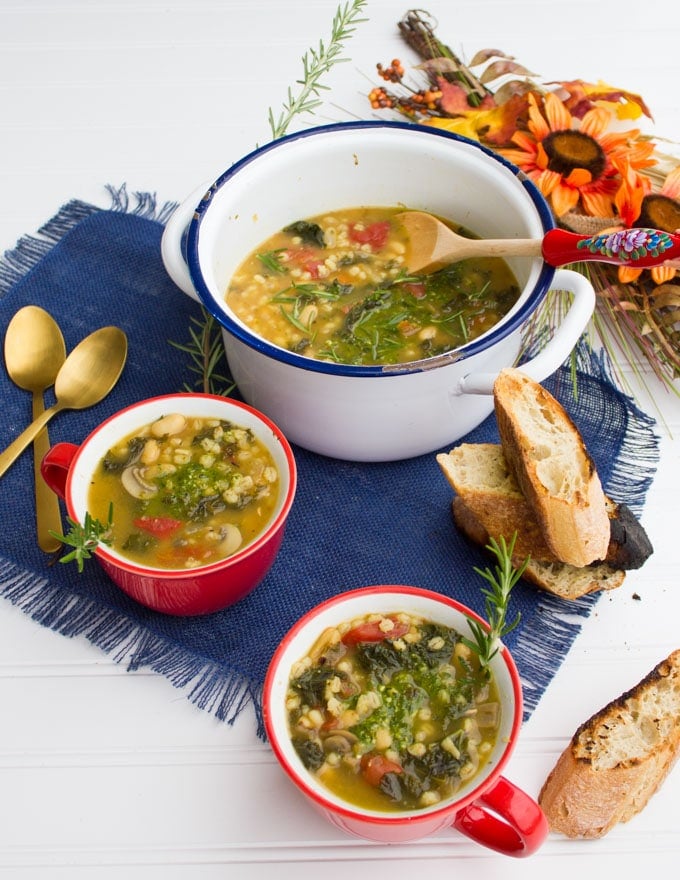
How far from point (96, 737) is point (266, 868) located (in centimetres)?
54

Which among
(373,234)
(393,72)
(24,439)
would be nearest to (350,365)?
(373,234)

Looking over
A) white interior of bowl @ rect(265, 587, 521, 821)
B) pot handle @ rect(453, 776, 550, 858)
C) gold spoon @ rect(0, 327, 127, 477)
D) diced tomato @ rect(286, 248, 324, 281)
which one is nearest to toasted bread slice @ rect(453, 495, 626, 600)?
white interior of bowl @ rect(265, 587, 521, 821)

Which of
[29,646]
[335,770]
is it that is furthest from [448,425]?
[29,646]

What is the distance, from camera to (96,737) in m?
2.57

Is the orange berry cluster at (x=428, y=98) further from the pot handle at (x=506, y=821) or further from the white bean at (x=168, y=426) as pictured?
the pot handle at (x=506, y=821)

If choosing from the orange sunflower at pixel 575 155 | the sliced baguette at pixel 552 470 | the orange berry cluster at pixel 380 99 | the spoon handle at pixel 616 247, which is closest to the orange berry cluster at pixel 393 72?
the orange berry cluster at pixel 380 99

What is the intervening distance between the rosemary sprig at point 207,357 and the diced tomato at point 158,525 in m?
0.58

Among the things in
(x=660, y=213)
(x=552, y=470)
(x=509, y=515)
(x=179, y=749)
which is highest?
(x=660, y=213)

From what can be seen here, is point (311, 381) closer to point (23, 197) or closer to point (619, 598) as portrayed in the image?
point (619, 598)

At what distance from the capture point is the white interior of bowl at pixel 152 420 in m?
2.58

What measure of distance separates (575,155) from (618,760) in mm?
2061

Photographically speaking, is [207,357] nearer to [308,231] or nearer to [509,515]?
[308,231]

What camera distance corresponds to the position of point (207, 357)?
3178mm

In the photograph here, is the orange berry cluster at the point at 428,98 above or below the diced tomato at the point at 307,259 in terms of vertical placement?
above
